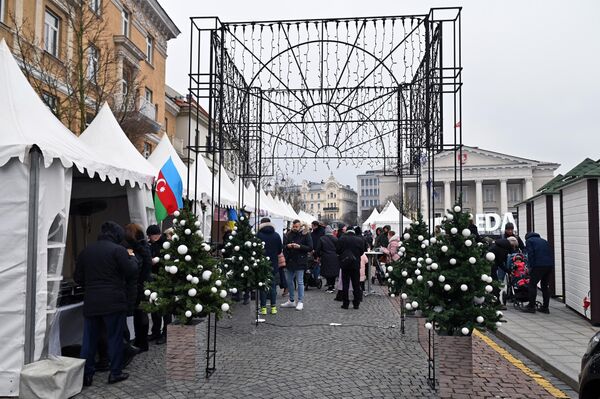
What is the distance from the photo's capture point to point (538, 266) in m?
9.96

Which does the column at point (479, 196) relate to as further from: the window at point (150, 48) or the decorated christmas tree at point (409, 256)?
the decorated christmas tree at point (409, 256)

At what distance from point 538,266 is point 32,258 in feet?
30.7

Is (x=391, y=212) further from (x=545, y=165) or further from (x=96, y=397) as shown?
(x=545, y=165)

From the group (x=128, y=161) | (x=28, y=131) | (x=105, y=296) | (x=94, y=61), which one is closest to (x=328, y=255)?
(x=128, y=161)

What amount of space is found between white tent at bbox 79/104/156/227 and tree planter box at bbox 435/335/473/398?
5133 mm

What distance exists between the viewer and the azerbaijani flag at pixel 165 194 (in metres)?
9.18

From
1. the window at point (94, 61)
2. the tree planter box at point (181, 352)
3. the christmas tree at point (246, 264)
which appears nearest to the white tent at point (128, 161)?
the christmas tree at point (246, 264)

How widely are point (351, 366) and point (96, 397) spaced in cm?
306

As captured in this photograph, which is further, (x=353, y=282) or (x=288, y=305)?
(x=288, y=305)

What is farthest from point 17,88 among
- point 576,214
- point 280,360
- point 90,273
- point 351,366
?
point 576,214

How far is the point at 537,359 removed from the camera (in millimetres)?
6508

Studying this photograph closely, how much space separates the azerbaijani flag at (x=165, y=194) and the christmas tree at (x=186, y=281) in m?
3.44

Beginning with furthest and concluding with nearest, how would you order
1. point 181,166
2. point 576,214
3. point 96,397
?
1. point 181,166
2. point 576,214
3. point 96,397

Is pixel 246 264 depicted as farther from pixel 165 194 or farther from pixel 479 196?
pixel 479 196
